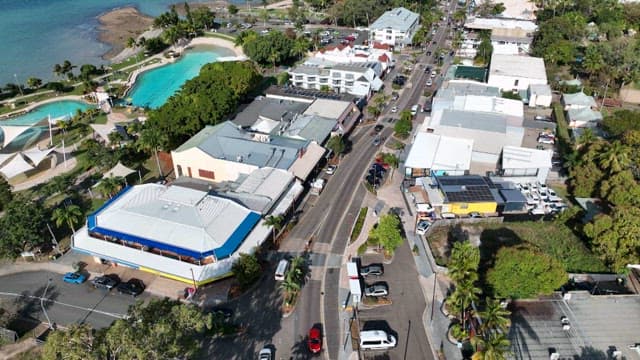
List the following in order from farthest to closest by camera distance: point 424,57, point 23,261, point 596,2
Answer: point 596,2 → point 424,57 → point 23,261

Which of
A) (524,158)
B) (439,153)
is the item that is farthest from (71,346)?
(524,158)

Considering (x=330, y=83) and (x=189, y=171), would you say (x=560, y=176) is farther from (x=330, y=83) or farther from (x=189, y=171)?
(x=189, y=171)

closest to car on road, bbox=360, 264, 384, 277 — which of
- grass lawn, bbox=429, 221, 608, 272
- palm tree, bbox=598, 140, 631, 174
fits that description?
grass lawn, bbox=429, 221, 608, 272

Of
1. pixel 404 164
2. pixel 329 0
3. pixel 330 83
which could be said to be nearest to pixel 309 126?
pixel 404 164

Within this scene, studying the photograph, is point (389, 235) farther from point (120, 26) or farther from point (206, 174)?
point (120, 26)

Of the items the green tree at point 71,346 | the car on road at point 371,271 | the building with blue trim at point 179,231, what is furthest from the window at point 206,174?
the green tree at point 71,346

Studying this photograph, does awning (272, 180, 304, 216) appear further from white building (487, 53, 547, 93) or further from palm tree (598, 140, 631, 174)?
white building (487, 53, 547, 93)

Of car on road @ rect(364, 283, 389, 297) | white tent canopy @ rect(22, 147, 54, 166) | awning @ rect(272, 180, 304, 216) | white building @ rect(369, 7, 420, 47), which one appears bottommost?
car on road @ rect(364, 283, 389, 297)
